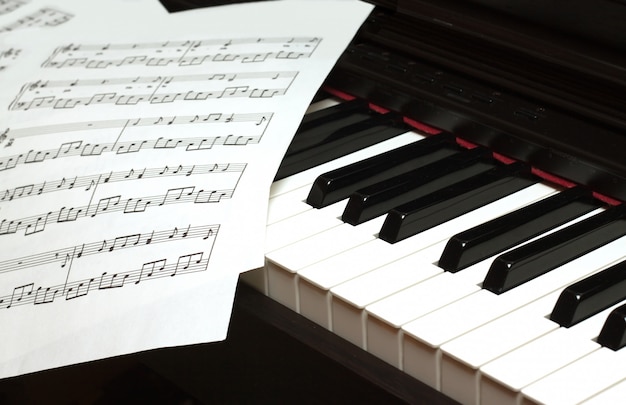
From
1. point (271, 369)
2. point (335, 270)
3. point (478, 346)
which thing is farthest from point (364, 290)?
point (271, 369)

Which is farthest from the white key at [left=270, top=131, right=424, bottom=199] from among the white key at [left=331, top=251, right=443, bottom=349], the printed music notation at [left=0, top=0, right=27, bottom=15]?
the printed music notation at [left=0, top=0, right=27, bottom=15]

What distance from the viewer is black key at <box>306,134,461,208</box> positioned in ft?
4.47

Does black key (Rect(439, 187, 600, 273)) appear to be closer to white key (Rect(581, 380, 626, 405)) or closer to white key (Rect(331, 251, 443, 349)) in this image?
white key (Rect(331, 251, 443, 349))

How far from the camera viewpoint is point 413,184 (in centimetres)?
136

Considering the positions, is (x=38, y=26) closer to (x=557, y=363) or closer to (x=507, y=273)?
(x=507, y=273)

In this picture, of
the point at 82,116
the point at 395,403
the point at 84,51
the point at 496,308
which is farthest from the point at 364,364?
the point at 84,51

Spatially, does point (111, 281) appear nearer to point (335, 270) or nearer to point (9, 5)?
point (335, 270)

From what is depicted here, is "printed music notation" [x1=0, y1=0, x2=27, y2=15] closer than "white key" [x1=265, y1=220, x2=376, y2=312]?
No

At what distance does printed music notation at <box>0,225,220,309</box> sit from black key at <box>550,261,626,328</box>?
414 millimetres

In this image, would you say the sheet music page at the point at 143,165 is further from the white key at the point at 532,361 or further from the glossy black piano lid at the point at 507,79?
the white key at the point at 532,361

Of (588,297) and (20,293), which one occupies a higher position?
(588,297)

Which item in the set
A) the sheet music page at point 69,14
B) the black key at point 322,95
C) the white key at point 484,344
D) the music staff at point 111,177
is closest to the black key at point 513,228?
the white key at point 484,344

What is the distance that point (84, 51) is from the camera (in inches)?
68.2

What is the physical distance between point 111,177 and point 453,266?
0.49 metres
